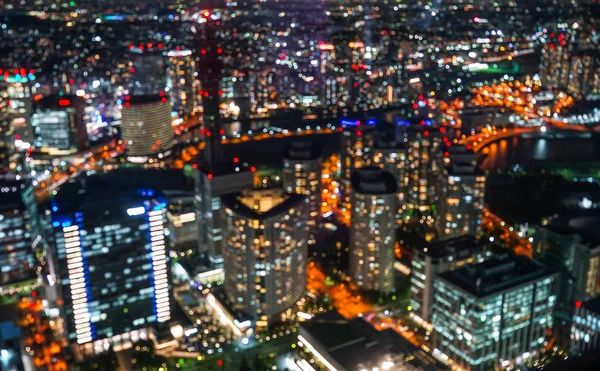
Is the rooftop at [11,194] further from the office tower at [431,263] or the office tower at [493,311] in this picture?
the office tower at [493,311]

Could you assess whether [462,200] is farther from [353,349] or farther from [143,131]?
[143,131]

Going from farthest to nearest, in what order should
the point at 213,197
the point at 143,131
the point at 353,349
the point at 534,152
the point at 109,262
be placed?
the point at 534,152 → the point at 143,131 → the point at 213,197 → the point at 109,262 → the point at 353,349

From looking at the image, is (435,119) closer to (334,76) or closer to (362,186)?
(334,76)

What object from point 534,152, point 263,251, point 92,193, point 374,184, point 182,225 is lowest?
point 534,152

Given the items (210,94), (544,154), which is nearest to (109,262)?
(210,94)

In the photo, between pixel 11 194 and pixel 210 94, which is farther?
pixel 210 94

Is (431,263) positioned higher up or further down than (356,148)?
further down

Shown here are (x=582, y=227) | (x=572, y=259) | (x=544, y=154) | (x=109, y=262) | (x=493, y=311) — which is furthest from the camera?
(x=544, y=154)

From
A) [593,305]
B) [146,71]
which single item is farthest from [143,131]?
[593,305]
